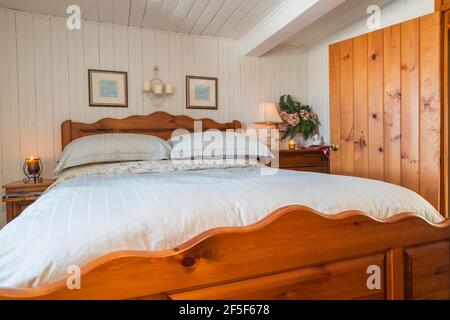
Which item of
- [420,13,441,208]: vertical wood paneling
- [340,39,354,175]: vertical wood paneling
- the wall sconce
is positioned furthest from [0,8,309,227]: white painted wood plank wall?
[420,13,441,208]: vertical wood paneling

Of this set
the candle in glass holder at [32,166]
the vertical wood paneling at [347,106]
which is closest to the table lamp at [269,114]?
the vertical wood paneling at [347,106]

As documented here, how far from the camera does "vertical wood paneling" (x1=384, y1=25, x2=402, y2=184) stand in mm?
2205

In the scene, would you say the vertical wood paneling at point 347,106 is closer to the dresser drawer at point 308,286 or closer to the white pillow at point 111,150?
the white pillow at point 111,150

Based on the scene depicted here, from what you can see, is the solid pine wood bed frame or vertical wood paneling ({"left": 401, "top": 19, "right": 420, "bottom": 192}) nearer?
the solid pine wood bed frame

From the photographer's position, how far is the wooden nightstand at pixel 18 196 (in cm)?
206

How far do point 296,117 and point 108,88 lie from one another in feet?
6.76

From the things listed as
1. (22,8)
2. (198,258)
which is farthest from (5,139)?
(198,258)

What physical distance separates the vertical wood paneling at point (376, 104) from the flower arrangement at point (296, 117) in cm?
106

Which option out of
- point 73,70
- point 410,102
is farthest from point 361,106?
point 73,70

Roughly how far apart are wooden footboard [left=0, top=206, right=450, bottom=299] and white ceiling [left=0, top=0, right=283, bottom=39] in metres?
2.15

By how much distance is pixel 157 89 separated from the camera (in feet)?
9.39

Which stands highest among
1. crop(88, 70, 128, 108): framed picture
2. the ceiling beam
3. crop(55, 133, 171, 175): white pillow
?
the ceiling beam

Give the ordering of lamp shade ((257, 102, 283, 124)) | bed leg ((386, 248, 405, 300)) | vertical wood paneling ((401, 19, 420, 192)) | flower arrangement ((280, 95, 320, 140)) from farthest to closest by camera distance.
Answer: flower arrangement ((280, 95, 320, 140))
lamp shade ((257, 102, 283, 124))
vertical wood paneling ((401, 19, 420, 192))
bed leg ((386, 248, 405, 300))

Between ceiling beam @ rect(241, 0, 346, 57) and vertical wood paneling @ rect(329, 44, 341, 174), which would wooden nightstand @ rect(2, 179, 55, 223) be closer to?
ceiling beam @ rect(241, 0, 346, 57)
